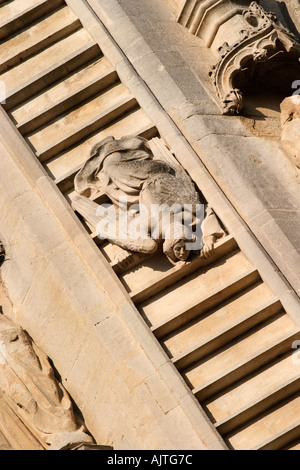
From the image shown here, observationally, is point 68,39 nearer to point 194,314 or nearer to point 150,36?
point 150,36

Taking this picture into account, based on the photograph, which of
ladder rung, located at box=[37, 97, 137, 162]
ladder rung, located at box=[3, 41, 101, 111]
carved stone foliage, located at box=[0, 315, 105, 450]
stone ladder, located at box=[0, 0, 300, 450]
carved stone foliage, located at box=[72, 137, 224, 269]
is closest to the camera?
stone ladder, located at box=[0, 0, 300, 450]

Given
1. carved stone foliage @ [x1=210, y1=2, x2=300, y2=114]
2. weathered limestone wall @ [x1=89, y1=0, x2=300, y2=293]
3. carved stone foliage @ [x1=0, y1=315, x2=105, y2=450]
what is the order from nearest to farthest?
carved stone foliage @ [x1=0, y1=315, x2=105, y2=450], weathered limestone wall @ [x1=89, y1=0, x2=300, y2=293], carved stone foliage @ [x1=210, y1=2, x2=300, y2=114]

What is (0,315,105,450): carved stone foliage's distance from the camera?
9633 mm

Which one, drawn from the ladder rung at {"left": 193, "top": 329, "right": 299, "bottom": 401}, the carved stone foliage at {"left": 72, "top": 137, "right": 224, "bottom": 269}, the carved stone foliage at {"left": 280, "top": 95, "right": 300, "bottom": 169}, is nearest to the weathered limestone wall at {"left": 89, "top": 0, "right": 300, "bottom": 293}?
the carved stone foliage at {"left": 280, "top": 95, "right": 300, "bottom": 169}

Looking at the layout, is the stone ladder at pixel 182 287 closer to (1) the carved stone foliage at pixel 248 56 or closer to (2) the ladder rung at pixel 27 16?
(2) the ladder rung at pixel 27 16

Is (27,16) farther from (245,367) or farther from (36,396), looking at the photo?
(245,367)

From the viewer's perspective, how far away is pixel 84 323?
392 inches

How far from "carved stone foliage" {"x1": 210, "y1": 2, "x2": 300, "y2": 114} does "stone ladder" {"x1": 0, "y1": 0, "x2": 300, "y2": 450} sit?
0.97 meters

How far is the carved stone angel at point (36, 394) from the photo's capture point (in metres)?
9.63

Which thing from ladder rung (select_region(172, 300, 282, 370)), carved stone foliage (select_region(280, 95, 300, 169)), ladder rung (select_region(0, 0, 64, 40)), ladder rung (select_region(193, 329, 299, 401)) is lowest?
ladder rung (select_region(193, 329, 299, 401))

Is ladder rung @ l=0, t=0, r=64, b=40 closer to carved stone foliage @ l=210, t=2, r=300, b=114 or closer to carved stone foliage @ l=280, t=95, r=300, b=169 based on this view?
carved stone foliage @ l=210, t=2, r=300, b=114

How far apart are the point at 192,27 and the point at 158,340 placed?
4217 mm

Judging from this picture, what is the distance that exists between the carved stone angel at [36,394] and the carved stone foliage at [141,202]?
4.38ft

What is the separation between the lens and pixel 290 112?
36.3 feet
